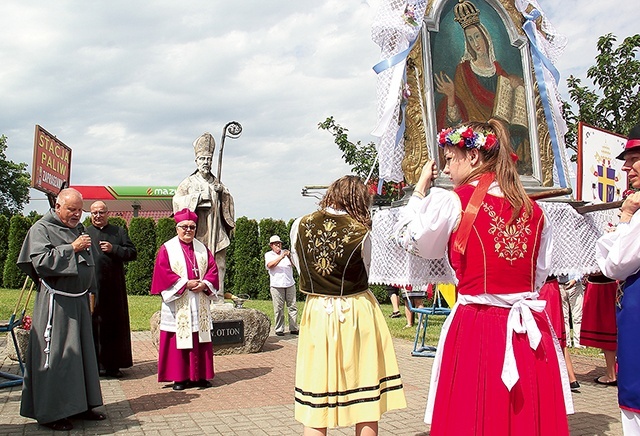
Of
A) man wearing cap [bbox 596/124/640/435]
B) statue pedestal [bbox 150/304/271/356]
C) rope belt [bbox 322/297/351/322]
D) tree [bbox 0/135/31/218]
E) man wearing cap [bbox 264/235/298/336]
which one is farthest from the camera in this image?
tree [bbox 0/135/31/218]

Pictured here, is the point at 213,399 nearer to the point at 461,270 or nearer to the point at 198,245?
the point at 198,245

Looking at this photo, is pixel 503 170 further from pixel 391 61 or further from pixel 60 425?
pixel 60 425

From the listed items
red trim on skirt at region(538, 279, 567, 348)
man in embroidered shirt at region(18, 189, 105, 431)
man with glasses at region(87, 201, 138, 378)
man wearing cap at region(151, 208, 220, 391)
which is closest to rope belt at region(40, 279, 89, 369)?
man in embroidered shirt at region(18, 189, 105, 431)

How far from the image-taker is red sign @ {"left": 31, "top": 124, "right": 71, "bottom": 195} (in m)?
8.74

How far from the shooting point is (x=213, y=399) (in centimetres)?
629

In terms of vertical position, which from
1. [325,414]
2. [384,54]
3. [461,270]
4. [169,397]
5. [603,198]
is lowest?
[169,397]

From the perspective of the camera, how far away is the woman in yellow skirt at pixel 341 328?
3.81 metres

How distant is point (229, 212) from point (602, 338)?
5427mm

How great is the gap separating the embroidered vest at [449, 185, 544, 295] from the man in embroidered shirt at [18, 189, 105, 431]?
363 centimetres

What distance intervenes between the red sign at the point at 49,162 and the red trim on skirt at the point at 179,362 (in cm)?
301

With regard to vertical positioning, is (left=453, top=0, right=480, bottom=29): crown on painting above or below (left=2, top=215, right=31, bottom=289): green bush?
above

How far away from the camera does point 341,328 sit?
3.89 metres

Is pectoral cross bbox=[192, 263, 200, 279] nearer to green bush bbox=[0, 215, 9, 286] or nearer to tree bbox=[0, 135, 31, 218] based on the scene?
green bush bbox=[0, 215, 9, 286]

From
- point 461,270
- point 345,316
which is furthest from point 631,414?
point 345,316
